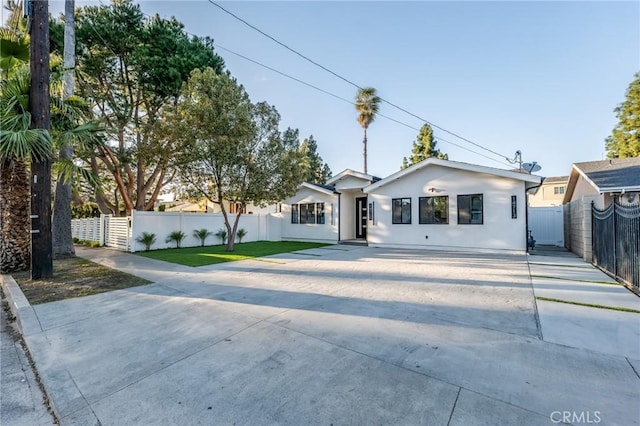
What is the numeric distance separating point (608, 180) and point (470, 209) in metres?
4.20

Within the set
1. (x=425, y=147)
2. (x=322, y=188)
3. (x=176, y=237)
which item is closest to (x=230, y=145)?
(x=176, y=237)

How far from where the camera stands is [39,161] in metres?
6.25

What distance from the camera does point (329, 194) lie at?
619 inches

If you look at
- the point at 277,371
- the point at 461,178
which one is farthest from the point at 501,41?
the point at 277,371

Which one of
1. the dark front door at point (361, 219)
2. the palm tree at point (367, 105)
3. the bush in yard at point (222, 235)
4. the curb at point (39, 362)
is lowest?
the curb at point (39, 362)

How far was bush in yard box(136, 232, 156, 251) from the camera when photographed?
12.3 m

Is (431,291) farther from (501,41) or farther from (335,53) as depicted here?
(501,41)

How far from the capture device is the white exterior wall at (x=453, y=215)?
35.6 ft

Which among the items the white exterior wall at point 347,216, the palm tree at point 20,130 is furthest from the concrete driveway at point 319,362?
the white exterior wall at point 347,216

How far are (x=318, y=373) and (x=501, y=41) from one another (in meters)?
15.2

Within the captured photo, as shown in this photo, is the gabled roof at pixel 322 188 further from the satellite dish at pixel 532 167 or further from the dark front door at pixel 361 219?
the satellite dish at pixel 532 167

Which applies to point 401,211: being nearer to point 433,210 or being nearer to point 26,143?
point 433,210

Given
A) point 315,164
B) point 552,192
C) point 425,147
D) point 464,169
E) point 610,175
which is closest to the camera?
point 610,175

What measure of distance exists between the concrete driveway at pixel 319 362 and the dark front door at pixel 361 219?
1140 cm
